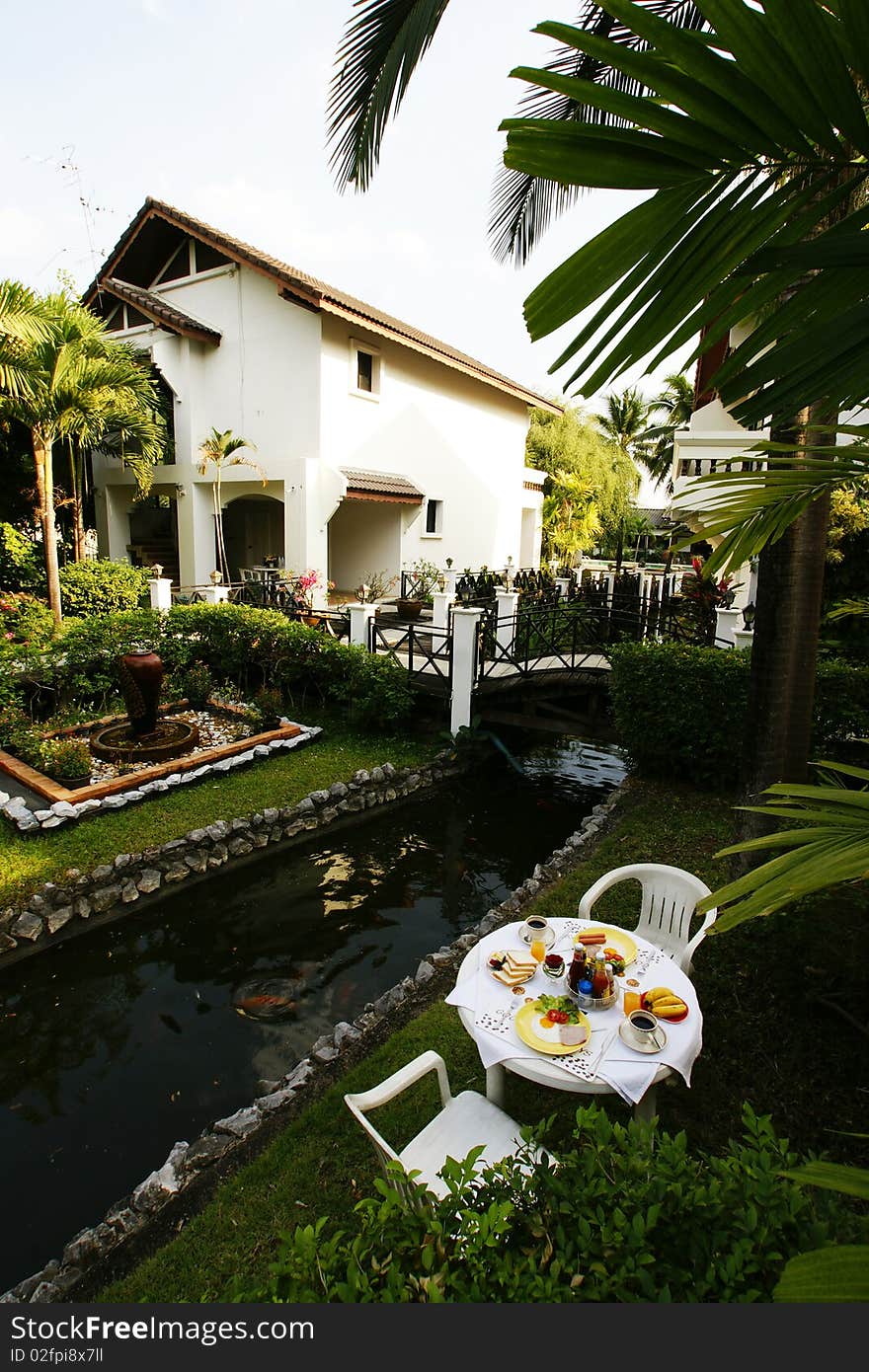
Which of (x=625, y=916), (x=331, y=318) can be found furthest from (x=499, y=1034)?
(x=331, y=318)

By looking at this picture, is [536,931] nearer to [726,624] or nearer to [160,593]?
[726,624]

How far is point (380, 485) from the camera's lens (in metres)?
15.7

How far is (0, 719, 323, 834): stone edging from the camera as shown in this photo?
6824mm

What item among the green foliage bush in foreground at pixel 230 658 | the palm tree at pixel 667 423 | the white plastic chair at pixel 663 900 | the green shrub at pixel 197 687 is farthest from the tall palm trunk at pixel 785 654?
the palm tree at pixel 667 423

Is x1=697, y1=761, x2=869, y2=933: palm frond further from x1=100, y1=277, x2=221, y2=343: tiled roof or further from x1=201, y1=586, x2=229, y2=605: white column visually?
x1=100, y1=277, x2=221, y2=343: tiled roof

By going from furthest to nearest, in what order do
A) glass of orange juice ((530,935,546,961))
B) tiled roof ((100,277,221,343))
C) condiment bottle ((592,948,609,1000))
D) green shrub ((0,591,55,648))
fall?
tiled roof ((100,277,221,343)) < green shrub ((0,591,55,648)) < glass of orange juice ((530,935,546,961)) < condiment bottle ((592,948,609,1000))

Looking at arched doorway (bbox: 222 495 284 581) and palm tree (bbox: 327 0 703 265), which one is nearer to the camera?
palm tree (bbox: 327 0 703 265)

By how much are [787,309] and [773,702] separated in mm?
4712

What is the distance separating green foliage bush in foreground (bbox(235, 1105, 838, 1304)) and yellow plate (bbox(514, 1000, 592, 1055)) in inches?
54.9

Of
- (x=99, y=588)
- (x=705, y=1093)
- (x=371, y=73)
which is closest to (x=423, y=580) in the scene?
(x=99, y=588)

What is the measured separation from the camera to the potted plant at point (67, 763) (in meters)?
7.54

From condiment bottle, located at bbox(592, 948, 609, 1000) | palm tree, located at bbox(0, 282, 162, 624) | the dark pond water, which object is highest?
palm tree, located at bbox(0, 282, 162, 624)

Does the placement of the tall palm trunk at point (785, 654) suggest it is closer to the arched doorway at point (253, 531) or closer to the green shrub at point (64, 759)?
the green shrub at point (64, 759)

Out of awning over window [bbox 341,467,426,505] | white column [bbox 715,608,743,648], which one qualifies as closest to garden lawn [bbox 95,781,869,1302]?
white column [bbox 715,608,743,648]
